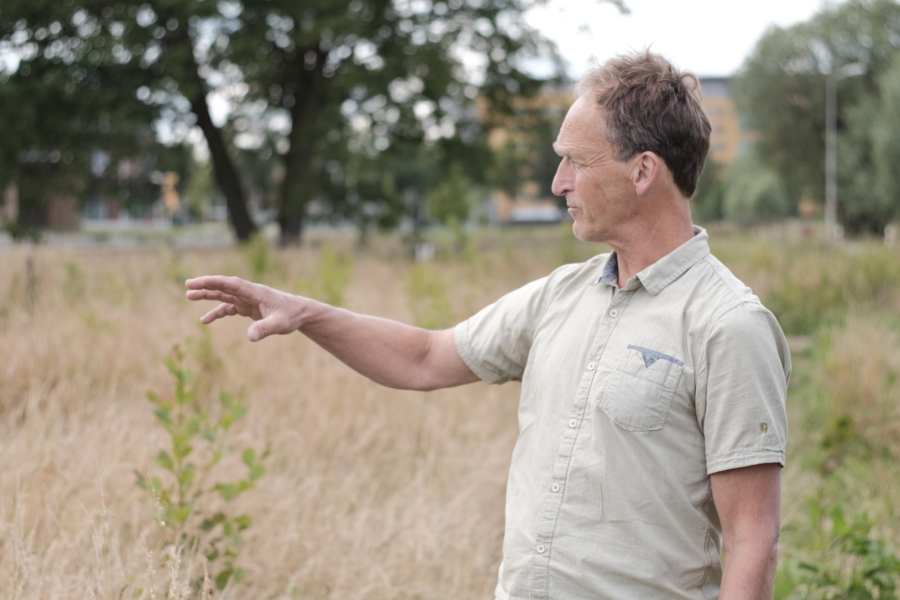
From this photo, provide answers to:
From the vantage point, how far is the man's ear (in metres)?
1.69

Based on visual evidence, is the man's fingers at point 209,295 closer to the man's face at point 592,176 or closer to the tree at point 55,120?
the man's face at point 592,176

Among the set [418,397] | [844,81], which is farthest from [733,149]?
[418,397]

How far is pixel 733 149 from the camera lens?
10175 centimetres

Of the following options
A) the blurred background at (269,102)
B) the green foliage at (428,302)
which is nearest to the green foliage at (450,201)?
the blurred background at (269,102)

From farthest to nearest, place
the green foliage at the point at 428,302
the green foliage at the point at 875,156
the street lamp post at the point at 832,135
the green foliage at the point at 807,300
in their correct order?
the street lamp post at the point at 832,135, the green foliage at the point at 875,156, the green foliage at the point at 807,300, the green foliage at the point at 428,302

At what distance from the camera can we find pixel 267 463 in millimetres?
3779

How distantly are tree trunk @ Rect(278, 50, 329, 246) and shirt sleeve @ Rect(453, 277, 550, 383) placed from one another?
14513mm

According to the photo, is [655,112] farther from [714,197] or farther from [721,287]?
[714,197]

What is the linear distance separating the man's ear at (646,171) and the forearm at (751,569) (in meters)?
0.70

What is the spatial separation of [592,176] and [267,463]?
2497 mm

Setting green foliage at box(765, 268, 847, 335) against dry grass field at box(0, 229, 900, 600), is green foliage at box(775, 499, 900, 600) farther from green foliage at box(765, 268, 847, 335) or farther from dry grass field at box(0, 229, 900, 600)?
green foliage at box(765, 268, 847, 335)

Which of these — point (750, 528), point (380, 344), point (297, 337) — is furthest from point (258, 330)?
point (297, 337)

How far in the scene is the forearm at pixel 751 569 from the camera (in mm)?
1534

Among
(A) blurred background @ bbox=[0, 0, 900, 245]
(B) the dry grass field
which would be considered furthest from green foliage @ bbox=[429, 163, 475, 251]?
(B) the dry grass field
